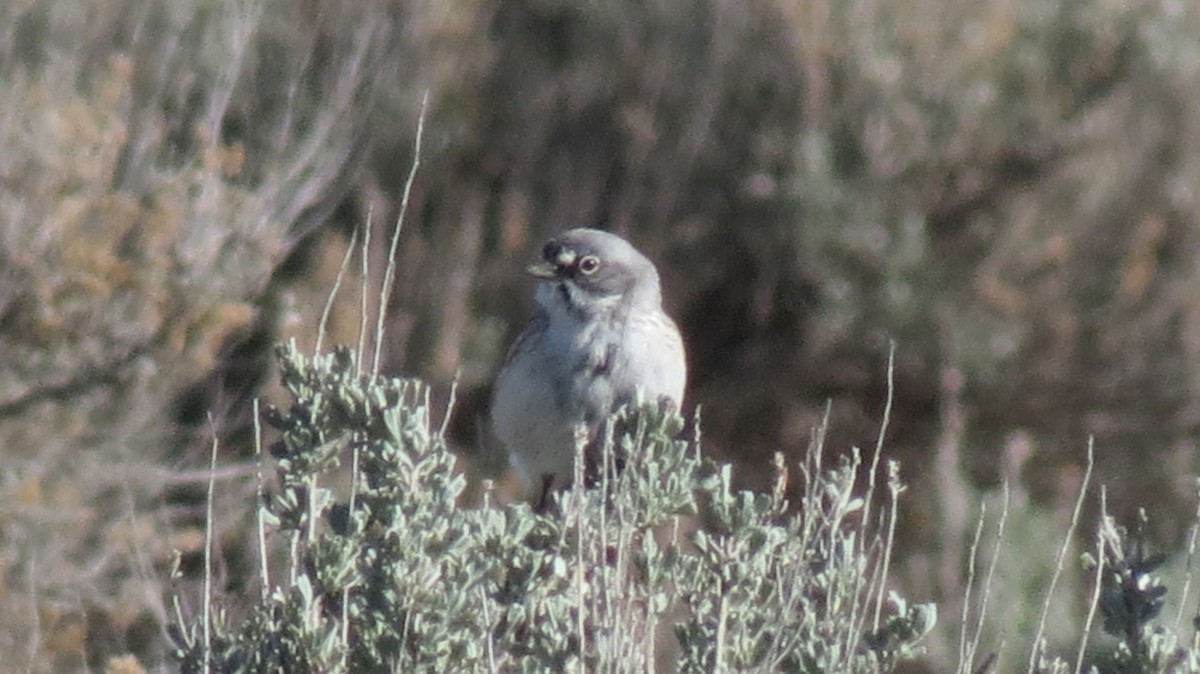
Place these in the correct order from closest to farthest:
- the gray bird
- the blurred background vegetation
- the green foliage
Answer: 1. the green foliage
2. the gray bird
3. the blurred background vegetation

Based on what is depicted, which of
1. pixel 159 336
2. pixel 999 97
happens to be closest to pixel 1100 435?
pixel 999 97

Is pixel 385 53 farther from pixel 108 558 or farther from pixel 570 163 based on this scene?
pixel 108 558

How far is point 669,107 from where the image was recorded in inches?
491

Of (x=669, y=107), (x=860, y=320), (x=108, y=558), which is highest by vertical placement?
(x=669, y=107)

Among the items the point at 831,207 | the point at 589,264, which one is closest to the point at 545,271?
the point at 589,264

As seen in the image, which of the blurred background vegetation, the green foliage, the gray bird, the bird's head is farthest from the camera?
the blurred background vegetation

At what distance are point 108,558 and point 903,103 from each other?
516 centimetres

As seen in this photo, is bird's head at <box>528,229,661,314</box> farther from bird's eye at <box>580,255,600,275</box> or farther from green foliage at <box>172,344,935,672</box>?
green foliage at <box>172,344,935,672</box>

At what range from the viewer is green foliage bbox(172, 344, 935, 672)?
4070 millimetres

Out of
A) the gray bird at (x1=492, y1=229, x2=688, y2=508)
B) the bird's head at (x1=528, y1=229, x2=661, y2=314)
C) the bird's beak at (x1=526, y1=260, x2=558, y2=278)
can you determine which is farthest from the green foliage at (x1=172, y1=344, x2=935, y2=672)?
the bird's beak at (x1=526, y1=260, x2=558, y2=278)

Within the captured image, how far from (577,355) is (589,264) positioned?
40 centimetres

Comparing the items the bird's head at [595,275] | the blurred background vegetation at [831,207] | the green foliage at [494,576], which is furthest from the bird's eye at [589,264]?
the blurred background vegetation at [831,207]

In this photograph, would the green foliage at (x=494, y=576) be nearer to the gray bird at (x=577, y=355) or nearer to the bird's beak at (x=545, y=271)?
the gray bird at (x=577, y=355)

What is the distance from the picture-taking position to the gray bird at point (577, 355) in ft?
22.3
